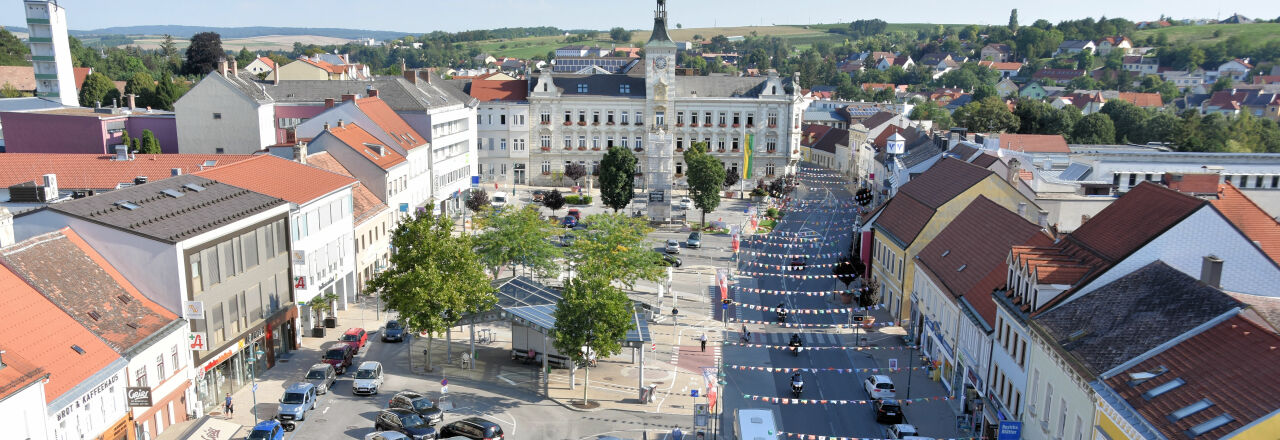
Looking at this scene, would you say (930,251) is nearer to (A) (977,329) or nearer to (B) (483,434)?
(A) (977,329)

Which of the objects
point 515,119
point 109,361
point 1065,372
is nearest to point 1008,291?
point 1065,372

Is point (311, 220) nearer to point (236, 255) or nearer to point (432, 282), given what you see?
point (236, 255)

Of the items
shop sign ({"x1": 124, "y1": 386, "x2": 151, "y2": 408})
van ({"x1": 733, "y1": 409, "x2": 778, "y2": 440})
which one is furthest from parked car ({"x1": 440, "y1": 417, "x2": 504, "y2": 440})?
shop sign ({"x1": 124, "y1": 386, "x2": 151, "y2": 408})

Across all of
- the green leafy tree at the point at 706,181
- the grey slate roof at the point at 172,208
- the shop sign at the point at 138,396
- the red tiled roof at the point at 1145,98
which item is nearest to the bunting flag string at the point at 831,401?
the shop sign at the point at 138,396

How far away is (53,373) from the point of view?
26625mm

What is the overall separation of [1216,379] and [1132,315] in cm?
508

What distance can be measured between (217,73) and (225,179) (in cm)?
3501

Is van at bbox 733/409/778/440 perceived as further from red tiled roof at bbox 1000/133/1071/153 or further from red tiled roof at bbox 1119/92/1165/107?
red tiled roof at bbox 1119/92/1165/107

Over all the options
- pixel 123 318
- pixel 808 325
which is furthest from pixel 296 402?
pixel 808 325

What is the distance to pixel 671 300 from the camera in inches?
2147

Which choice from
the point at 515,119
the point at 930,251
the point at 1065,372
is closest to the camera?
the point at 1065,372

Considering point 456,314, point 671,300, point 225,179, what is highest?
point 225,179

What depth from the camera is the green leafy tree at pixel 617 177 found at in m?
76.3

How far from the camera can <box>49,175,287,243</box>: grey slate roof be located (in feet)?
108
